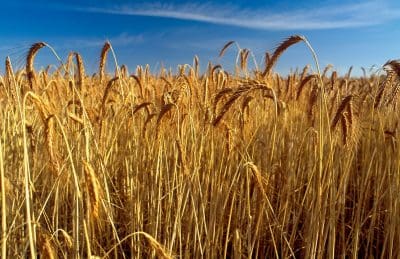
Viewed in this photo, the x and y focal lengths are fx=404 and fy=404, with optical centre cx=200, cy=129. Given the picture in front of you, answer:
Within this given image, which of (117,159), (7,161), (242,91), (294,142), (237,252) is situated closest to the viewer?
(242,91)

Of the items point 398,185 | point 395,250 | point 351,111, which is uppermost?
point 351,111

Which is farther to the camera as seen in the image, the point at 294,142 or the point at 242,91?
the point at 294,142

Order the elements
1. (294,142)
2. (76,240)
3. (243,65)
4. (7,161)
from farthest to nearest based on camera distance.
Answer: (243,65) → (294,142) → (7,161) → (76,240)

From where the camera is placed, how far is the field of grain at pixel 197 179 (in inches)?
55.8

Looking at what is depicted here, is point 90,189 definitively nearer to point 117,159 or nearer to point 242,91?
point 242,91

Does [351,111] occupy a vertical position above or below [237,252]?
above

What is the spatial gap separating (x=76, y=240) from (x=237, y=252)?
0.66 metres

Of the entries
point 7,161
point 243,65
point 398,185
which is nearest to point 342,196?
point 398,185

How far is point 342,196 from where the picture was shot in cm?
180

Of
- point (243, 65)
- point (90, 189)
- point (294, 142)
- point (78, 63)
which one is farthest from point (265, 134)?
point (90, 189)

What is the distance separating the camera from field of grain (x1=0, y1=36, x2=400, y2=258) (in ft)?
4.65

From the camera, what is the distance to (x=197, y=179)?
164cm

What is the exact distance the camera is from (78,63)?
1950 mm

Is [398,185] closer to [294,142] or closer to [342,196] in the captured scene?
[342,196]
